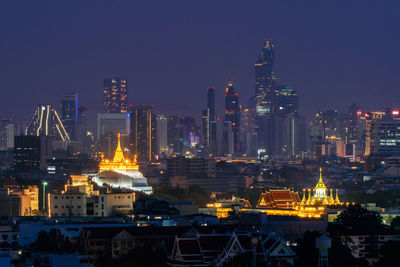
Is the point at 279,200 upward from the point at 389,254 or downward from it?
upward

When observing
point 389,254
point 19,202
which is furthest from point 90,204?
point 389,254

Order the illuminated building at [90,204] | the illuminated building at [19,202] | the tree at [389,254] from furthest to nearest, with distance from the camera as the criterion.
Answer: the illuminated building at [19,202] → the illuminated building at [90,204] → the tree at [389,254]

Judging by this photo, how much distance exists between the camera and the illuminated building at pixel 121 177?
174 m

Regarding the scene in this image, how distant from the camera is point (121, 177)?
179750mm

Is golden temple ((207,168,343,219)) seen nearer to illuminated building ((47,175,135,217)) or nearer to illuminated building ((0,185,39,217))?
illuminated building ((47,175,135,217))

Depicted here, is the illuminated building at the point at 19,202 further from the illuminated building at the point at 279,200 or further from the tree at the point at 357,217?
the tree at the point at 357,217

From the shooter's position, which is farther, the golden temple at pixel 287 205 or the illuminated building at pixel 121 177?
the illuminated building at pixel 121 177

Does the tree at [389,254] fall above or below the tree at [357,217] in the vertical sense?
below

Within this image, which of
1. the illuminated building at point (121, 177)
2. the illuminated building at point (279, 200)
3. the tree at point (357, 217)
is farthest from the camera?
the illuminated building at point (121, 177)

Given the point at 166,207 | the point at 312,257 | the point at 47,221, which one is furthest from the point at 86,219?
the point at 312,257

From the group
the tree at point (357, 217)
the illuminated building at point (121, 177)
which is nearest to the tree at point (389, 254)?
the tree at point (357, 217)

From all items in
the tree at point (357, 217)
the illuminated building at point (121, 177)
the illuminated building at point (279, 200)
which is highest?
the illuminated building at point (121, 177)

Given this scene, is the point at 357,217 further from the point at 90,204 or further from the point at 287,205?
the point at 287,205

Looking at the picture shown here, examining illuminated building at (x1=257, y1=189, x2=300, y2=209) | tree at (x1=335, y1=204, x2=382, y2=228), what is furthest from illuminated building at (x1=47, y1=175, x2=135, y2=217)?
illuminated building at (x1=257, y1=189, x2=300, y2=209)
